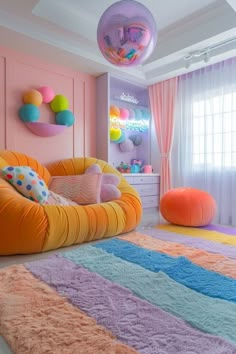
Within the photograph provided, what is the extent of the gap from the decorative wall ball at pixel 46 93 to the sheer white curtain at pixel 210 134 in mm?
1840

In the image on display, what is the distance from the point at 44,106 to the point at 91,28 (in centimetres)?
108

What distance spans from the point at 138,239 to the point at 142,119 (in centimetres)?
253

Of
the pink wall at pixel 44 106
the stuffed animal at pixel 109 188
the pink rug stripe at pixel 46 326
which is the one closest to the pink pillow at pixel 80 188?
the stuffed animal at pixel 109 188

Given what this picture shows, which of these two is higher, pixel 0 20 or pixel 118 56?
pixel 0 20

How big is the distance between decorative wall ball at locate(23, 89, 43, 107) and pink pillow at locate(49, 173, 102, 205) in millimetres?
994

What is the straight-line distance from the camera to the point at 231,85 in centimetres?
309

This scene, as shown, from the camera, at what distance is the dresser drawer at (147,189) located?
3704 millimetres

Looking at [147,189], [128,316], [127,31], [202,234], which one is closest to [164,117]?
[147,189]

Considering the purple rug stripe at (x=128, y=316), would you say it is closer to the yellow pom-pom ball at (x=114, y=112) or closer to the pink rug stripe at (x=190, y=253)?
the pink rug stripe at (x=190, y=253)

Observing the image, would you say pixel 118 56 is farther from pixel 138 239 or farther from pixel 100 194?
pixel 138 239

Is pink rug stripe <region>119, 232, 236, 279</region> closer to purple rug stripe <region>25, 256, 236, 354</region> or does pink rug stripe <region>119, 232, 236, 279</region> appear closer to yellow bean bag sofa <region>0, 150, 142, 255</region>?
yellow bean bag sofa <region>0, 150, 142, 255</region>

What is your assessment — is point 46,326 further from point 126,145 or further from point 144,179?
point 126,145

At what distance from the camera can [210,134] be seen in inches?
130

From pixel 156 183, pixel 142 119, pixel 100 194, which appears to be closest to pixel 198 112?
pixel 142 119
